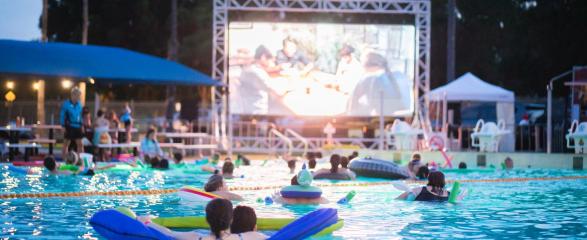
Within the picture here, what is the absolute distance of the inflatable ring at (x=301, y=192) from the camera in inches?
478

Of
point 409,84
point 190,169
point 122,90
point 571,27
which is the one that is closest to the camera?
point 190,169

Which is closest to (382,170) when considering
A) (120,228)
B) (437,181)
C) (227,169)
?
(227,169)

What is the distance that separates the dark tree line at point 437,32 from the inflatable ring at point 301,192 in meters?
33.1

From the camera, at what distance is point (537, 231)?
9.77m

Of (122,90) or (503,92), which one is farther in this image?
(122,90)

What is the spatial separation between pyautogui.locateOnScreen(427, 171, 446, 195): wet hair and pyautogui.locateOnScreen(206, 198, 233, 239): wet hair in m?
5.91

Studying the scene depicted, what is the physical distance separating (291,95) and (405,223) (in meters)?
21.8

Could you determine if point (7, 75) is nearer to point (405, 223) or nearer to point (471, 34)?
point (405, 223)

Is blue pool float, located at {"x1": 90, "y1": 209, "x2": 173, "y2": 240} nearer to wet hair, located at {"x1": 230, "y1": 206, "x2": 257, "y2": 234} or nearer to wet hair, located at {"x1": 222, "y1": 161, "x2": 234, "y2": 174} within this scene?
wet hair, located at {"x1": 230, "y1": 206, "x2": 257, "y2": 234}

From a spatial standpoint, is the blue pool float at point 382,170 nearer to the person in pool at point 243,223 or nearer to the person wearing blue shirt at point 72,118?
the person wearing blue shirt at point 72,118

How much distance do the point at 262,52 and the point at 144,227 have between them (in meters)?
24.3

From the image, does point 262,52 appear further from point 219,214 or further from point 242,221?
point 219,214

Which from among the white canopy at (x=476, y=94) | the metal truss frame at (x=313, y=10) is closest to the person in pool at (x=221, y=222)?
the white canopy at (x=476, y=94)

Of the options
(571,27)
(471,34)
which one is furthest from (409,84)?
(471,34)
